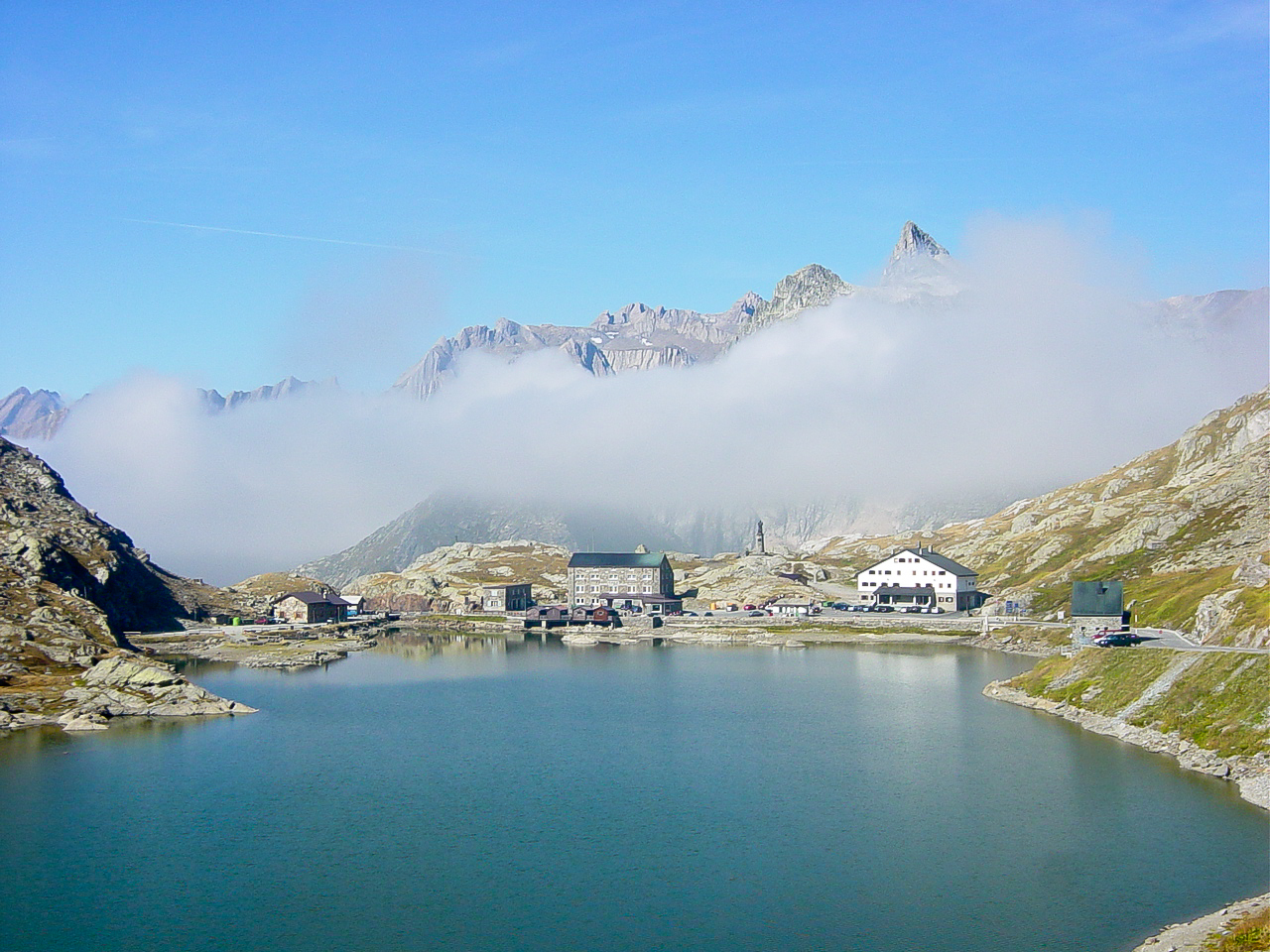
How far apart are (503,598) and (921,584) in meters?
61.9

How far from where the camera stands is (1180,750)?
5512 cm

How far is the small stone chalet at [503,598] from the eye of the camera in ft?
533

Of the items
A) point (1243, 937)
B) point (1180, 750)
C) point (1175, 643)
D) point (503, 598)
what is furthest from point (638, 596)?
point (1243, 937)

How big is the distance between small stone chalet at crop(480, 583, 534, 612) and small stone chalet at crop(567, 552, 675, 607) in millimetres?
7861

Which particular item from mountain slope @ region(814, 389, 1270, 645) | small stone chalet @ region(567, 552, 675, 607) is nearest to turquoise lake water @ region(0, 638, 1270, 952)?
mountain slope @ region(814, 389, 1270, 645)

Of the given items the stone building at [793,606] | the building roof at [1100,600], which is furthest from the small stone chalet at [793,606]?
the building roof at [1100,600]

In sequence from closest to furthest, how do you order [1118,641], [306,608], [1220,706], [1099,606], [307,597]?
[1220,706] < [1118,641] < [1099,606] < [306,608] < [307,597]

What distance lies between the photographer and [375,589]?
182m

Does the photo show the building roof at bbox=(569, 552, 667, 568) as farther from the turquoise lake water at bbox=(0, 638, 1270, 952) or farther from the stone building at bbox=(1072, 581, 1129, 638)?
the turquoise lake water at bbox=(0, 638, 1270, 952)

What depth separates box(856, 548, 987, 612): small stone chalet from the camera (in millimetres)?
140750

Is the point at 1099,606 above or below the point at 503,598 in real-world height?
below

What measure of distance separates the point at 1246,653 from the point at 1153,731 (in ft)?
23.0

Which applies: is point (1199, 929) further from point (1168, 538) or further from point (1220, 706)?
point (1168, 538)

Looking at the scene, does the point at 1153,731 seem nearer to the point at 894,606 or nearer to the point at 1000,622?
the point at 1000,622
